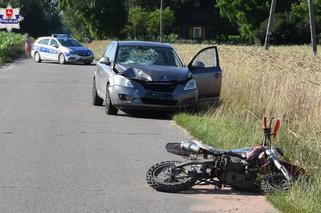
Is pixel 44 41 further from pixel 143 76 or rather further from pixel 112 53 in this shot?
pixel 143 76

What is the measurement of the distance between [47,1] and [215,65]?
136659mm

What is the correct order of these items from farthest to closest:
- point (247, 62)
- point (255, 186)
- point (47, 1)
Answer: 1. point (47, 1)
2. point (247, 62)
3. point (255, 186)

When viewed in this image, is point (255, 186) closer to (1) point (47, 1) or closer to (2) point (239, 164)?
(2) point (239, 164)

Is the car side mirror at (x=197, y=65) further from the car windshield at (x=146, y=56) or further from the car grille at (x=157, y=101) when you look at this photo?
the car grille at (x=157, y=101)

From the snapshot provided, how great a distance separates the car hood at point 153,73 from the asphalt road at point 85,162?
889 millimetres

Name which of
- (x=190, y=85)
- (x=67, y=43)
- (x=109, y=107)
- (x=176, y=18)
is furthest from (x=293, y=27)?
(x=109, y=107)

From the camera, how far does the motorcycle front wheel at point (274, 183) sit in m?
6.98

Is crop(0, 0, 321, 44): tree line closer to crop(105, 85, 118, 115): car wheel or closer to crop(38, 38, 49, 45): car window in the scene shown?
crop(38, 38, 49, 45): car window

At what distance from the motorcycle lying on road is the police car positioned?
30.2 m

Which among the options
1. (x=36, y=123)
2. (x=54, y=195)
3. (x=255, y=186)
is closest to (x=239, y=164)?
(x=255, y=186)

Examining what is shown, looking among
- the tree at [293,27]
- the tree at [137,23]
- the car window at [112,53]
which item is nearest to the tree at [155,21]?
the tree at [137,23]

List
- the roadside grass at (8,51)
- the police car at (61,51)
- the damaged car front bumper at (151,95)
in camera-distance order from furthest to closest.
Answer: the roadside grass at (8,51)
the police car at (61,51)
the damaged car front bumper at (151,95)

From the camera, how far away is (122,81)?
13.7m

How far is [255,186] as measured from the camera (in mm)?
7340
